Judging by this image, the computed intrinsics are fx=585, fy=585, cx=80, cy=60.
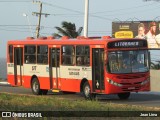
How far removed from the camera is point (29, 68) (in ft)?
96.7

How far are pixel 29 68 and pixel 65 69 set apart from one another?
11.0 ft

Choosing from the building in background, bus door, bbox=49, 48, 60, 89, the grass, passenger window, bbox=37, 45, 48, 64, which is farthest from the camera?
→ the building in background

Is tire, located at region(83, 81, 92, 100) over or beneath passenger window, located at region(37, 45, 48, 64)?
beneath

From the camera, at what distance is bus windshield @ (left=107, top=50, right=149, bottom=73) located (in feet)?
79.4

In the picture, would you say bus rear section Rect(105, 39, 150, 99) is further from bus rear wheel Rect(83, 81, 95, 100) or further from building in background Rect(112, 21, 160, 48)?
building in background Rect(112, 21, 160, 48)

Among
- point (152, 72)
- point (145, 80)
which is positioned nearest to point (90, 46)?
point (145, 80)

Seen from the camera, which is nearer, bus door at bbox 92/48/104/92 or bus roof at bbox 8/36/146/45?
bus door at bbox 92/48/104/92

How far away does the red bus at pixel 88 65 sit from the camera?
24234 mm

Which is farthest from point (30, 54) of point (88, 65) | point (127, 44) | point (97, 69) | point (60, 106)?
point (60, 106)

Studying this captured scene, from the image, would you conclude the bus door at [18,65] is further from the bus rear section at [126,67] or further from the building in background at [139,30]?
the building in background at [139,30]

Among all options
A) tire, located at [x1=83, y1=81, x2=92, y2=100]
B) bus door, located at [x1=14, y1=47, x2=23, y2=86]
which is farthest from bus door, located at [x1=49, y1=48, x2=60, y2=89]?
bus door, located at [x1=14, y1=47, x2=23, y2=86]

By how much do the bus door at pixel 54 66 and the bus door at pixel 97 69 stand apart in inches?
120

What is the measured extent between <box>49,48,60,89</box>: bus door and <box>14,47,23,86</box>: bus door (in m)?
2.69

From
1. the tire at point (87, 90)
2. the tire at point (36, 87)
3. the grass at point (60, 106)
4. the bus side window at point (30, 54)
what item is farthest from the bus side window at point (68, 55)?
the grass at point (60, 106)
